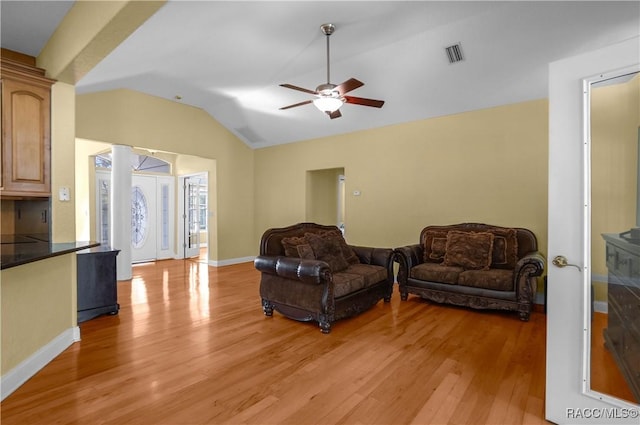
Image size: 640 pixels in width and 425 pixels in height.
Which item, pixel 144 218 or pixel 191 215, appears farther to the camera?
pixel 191 215

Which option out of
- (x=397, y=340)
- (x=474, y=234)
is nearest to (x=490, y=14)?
(x=474, y=234)

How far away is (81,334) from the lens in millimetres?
3148

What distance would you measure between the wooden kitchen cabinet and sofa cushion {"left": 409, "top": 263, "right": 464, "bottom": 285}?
12.8 feet

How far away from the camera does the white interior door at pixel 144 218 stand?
7.22m

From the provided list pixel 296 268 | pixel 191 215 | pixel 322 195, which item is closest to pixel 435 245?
pixel 296 268

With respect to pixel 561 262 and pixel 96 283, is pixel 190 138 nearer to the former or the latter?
pixel 96 283

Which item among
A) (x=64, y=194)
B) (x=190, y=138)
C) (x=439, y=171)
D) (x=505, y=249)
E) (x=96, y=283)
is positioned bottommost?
(x=96, y=283)

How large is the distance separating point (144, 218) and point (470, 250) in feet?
22.1

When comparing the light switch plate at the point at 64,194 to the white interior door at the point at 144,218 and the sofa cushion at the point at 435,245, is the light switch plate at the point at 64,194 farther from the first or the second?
the white interior door at the point at 144,218

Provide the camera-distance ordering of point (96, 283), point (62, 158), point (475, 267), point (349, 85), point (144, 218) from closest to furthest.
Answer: point (62, 158) → point (349, 85) → point (96, 283) → point (475, 267) → point (144, 218)

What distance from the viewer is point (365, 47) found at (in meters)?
3.96

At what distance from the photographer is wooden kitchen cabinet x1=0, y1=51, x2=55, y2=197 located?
8.82ft

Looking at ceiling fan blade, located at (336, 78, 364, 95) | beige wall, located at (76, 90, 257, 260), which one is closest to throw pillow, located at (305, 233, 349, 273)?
ceiling fan blade, located at (336, 78, 364, 95)

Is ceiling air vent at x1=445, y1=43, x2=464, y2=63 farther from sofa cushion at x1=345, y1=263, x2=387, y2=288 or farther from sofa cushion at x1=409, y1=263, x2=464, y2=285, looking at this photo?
sofa cushion at x1=345, y1=263, x2=387, y2=288
